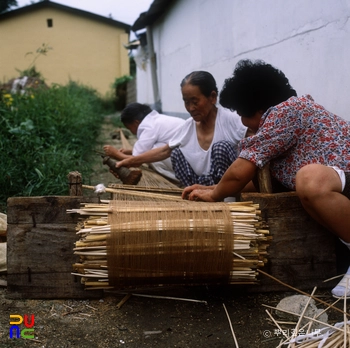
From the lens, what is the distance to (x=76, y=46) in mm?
19469

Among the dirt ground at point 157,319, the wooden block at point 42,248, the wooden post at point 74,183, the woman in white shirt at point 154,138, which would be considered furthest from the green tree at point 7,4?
the dirt ground at point 157,319

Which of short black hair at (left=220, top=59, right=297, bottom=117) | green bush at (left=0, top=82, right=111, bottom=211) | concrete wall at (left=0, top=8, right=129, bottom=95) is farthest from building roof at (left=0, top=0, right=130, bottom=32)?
short black hair at (left=220, top=59, right=297, bottom=117)

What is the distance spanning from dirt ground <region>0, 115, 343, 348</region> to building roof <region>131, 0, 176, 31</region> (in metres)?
7.74

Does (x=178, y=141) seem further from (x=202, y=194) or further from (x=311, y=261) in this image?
(x=311, y=261)

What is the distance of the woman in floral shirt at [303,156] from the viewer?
222 cm

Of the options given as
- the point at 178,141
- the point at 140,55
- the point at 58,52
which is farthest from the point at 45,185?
the point at 58,52

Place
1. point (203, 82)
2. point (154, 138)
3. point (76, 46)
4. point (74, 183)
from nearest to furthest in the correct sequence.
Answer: point (74, 183)
point (203, 82)
point (154, 138)
point (76, 46)

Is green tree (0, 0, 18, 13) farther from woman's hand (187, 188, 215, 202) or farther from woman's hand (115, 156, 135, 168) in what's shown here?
woman's hand (187, 188, 215, 202)

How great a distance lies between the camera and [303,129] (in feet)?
7.76

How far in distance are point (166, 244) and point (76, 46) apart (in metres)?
18.6

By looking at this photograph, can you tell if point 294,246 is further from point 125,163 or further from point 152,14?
point 152,14

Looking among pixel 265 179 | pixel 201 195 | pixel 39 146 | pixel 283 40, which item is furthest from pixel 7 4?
pixel 265 179

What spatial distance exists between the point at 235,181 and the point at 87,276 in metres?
0.88

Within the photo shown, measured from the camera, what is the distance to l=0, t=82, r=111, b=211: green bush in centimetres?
417
